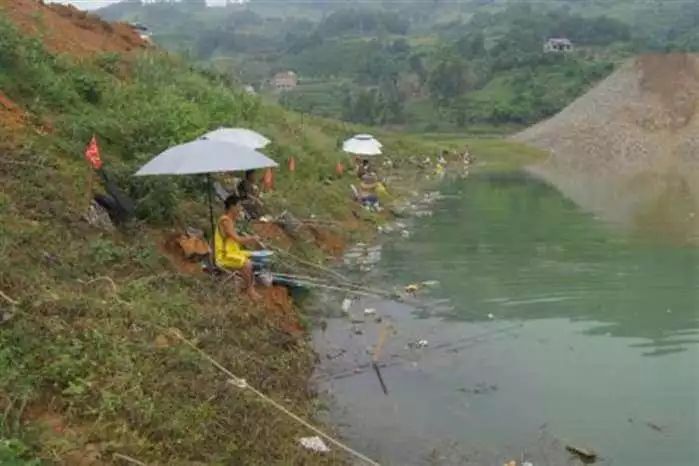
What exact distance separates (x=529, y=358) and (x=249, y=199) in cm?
702

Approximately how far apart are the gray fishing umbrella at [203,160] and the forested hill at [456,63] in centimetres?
4185

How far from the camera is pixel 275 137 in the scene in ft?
81.1

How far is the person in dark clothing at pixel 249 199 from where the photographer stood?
1543cm

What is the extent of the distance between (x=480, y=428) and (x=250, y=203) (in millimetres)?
8471

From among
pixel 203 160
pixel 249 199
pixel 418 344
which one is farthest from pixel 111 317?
pixel 249 199

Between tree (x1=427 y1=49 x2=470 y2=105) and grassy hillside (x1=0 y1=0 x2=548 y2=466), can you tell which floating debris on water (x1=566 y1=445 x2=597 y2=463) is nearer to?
grassy hillside (x1=0 y1=0 x2=548 y2=466)

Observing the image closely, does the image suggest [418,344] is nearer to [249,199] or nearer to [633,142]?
[249,199]

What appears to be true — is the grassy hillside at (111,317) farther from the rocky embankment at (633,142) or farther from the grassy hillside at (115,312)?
the rocky embankment at (633,142)

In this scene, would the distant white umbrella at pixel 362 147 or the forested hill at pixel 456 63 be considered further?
the forested hill at pixel 456 63

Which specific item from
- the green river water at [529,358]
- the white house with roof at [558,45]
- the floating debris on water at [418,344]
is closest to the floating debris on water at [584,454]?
the green river water at [529,358]

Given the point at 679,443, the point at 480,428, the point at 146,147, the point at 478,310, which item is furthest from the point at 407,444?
the point at 146,147

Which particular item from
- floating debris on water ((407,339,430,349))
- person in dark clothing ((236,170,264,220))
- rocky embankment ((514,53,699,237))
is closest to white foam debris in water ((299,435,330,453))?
floating debris on water ((407,339,430,349))

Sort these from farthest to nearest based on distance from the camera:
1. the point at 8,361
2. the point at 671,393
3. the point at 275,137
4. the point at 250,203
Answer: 1. the point at 275,137
2. the point at 250,203
3. the point at 671,393
4. the point at 8,361

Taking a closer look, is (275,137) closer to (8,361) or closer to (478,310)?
(478,310)
